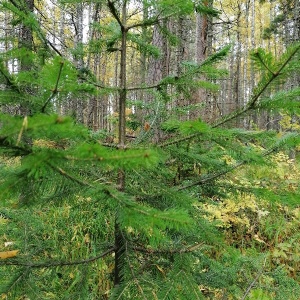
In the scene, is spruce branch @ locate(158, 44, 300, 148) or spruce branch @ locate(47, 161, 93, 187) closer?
spruce branch @ locate(47, 161, 93, 187)

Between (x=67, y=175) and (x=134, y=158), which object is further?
(x=67, y=175)

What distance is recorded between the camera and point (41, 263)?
1.69 metres

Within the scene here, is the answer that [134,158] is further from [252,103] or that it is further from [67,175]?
[252,103]

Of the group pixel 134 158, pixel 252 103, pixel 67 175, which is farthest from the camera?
pixel 252 103

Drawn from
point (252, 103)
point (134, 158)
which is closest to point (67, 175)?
point (134, 158)

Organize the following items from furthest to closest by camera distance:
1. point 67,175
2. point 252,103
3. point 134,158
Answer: point 252,103 → point 67,175 → point 134,158

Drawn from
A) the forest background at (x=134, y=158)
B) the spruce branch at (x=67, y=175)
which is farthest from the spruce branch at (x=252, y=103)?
the spruce branch at (x=67, y=175)

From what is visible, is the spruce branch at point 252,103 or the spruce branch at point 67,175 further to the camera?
the spruce branch at point 252,103

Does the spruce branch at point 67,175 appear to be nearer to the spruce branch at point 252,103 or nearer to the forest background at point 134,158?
the forest background at point 134,158

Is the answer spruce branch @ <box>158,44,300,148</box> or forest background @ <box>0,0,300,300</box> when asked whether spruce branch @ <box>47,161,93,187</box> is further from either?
spruce branch @ <box>158,44,300,148</box>

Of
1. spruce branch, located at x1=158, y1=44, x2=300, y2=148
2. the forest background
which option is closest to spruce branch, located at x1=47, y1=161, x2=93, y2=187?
the forest background

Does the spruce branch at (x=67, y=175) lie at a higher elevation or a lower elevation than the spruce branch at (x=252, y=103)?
lower

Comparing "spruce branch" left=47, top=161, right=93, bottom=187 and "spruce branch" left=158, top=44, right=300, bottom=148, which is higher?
"spruce branch" left=158, top=44, right=300, bottom=148

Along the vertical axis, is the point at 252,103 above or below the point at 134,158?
above
